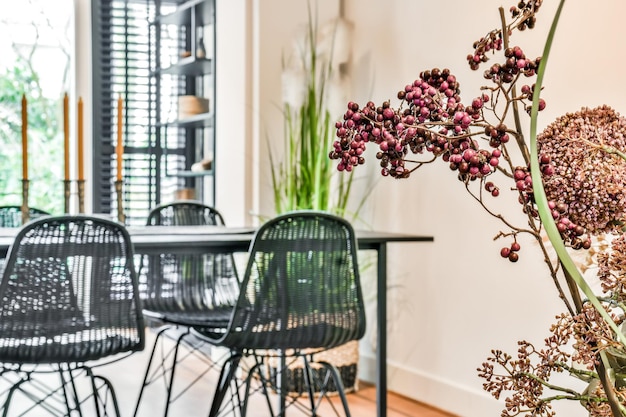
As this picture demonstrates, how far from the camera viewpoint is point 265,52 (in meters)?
4.28

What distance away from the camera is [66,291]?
2332 millimetres

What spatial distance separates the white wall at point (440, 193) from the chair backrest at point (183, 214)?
0.60m

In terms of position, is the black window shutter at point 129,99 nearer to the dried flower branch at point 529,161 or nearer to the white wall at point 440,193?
the white wall at point 440,193

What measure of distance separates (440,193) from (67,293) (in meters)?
1.84

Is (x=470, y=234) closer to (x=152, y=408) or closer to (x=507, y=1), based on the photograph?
(x=507, y=1)

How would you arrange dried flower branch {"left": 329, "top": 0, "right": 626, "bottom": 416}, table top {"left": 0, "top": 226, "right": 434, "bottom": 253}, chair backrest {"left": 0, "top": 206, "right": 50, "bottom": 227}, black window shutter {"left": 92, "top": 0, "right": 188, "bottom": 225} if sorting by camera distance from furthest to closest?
black window shutter {"left": 92, "top": 0, "right": 188, "bottom": 225} → chair backrest {"left": 0, "top": 206, "right": 50, "bottom": 227} → table top {"left": 0, "top": 226, "right": 434, "bottom": 253} → dried flower branch {"left": 329, "top": 0, "right": 626, "bottom": 416}

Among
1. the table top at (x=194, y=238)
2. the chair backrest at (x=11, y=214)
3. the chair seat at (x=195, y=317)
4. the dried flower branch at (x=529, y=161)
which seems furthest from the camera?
the chair backrest at (x=11, y=214)

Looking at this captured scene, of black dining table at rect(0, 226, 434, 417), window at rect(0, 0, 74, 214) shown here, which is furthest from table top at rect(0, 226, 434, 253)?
window at rect(0, 0, 74, 214)

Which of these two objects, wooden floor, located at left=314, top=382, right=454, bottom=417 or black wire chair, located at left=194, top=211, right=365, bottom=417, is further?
wooden floor, located at left=314, top=382, right=454, bottom=417

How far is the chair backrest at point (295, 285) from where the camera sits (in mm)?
2576

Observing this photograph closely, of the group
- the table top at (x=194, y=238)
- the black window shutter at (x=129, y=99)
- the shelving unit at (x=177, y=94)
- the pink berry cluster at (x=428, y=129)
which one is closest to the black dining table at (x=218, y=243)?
the table top at (x=194, y=238)

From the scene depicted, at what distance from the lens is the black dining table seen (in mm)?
2562

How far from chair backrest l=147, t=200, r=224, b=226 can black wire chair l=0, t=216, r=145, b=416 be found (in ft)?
3.87

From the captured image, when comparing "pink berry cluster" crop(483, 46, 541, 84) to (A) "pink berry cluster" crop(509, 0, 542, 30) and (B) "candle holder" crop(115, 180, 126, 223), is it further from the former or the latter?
(B) "candle holder" crop(115, 180, 126, 223)
